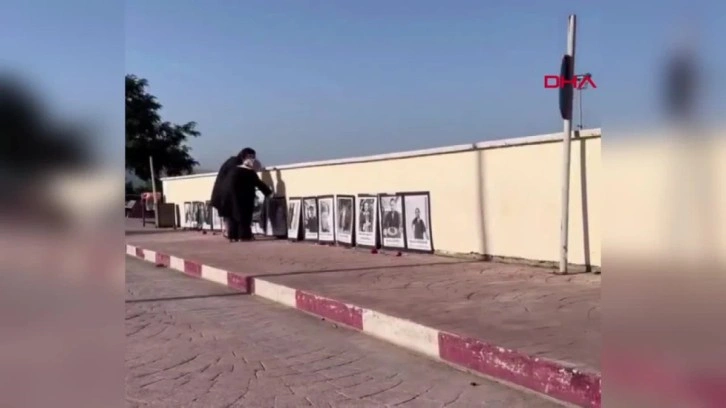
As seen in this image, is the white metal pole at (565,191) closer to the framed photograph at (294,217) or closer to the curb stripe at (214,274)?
the curb stripe at (214,274)

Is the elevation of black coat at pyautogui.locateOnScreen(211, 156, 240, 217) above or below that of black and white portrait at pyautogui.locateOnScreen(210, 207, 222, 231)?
above

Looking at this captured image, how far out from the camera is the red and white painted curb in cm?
415

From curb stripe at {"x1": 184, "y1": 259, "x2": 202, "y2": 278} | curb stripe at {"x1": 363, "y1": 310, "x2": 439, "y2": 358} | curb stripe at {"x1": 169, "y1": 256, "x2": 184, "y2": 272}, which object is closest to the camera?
curb stripe at {"x1": 363, "y1": 310, "x2": 439, "y2": 358}

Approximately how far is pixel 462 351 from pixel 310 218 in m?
9.25

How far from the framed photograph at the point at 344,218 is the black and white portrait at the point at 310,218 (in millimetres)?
849

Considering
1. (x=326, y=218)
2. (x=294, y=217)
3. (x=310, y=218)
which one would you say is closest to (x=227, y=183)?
(x=294, y=217)

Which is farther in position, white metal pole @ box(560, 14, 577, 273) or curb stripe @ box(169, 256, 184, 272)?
curb stripe @ box(169, 256, 184, 272)

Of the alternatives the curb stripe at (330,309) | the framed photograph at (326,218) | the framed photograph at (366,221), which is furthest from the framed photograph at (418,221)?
the curb stripe at (330,309)

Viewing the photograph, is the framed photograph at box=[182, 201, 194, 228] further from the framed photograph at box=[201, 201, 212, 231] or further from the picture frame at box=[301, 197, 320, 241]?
the picture frame at box=[301, 197, 320, 241]

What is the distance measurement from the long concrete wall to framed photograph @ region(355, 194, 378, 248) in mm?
194

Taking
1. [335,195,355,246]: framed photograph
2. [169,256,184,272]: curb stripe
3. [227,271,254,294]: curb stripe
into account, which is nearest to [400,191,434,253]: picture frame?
[335,195,355,246]: framed photograph

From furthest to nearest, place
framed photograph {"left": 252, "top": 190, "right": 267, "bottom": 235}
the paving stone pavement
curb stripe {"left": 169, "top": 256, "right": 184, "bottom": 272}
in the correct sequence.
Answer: framed photograph {"left": 252, "top": 190, "right": 267, "bottom": 235}, curb stripe {"left": 169, "top": 256, "right": 184, "bottom": 272}, the paving stone pavement

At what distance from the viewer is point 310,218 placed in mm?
14188

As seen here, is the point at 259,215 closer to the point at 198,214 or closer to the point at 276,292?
the point at 198,214
